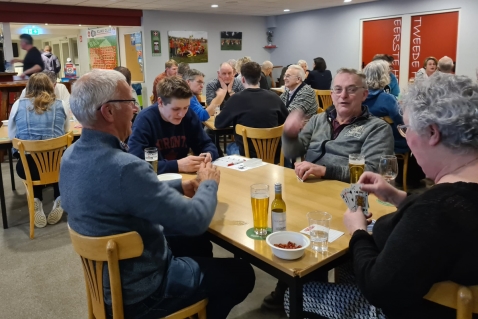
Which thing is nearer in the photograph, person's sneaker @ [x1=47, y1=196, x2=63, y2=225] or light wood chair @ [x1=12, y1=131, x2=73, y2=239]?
light wood chair @ [x1=12, y1=131, x2=73, y2=239]

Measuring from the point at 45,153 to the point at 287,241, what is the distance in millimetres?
2598

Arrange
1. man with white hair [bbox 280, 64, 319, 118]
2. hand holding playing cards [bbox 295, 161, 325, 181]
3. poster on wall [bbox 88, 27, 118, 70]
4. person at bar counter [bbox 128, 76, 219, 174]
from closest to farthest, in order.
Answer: hand holding playing cards [bbox 295, 161, 325, 181], person at bar counter [bbox 128, 76, 219, 174], man with white hair [bbox 280, 64, 319, 118], poster on wall [bbox 88, 27, 118, 70]

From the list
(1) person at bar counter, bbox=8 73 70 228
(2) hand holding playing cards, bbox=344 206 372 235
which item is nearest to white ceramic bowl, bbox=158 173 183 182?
(2) hand holding playing cards, bbox=344 206 372 235

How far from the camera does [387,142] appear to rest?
227 centimetres

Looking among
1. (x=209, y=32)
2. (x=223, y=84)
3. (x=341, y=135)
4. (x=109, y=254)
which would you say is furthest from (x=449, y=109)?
(x=209, y=32)

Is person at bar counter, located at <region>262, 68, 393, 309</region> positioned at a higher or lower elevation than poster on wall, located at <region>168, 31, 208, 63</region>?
lower

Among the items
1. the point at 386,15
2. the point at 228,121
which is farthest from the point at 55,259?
the point at 386,15

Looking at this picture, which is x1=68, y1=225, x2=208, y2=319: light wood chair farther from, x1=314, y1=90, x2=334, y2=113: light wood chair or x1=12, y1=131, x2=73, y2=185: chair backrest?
x1=314, y1=90, x2=334, y2=113: light wood chair

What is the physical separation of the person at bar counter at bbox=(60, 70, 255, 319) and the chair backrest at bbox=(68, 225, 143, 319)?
1.3 inches

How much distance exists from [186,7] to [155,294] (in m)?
9.06

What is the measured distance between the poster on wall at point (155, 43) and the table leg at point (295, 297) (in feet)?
31.6

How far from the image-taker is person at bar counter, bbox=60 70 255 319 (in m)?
1.34

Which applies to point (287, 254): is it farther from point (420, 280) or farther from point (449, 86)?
point (449, 86)

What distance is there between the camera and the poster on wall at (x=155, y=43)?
400 inches
